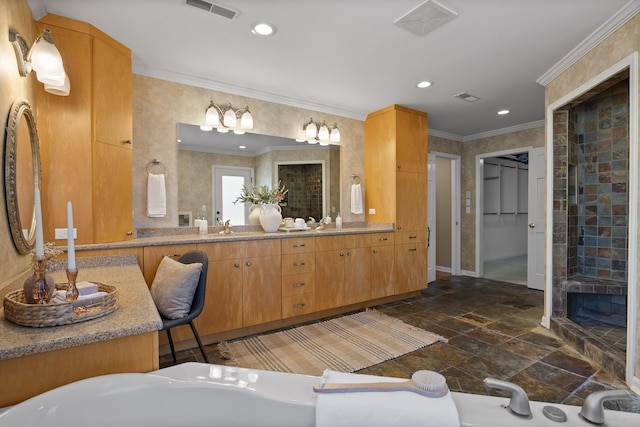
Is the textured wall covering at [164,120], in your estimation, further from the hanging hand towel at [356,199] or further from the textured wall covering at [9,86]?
the hanging hand towel at [356,199]

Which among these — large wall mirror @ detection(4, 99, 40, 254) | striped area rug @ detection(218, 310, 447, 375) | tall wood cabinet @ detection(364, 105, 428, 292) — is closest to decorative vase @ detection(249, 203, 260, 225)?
striped area rug @ detection(218, 310, 447, 375)

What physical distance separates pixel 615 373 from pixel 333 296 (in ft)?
7.53

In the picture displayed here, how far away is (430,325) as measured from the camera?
10.3 ft

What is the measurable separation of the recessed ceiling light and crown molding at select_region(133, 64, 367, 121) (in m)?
1.04

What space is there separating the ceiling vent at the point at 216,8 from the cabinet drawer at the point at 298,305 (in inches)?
95.0

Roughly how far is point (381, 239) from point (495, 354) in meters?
1.68

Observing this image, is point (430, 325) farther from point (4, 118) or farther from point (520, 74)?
point (4, 118)

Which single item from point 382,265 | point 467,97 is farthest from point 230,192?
point 467,97

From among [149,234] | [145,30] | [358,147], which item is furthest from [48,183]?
[358,147]

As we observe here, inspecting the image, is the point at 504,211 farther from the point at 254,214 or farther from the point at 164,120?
the point at 164,120

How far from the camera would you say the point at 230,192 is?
11.0 ft

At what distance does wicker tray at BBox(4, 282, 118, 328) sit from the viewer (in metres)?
1.01

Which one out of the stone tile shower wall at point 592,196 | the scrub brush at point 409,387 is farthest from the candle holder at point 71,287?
the stone tile shower wall at point 592,196

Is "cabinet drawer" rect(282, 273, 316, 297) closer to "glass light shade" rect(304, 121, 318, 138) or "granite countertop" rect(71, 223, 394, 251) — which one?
"granite countertop" rect(71, 223, 394, 251)
